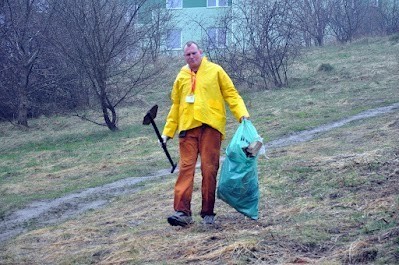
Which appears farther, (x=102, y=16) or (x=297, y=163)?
(x=102, y=16)

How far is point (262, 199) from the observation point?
806 cm

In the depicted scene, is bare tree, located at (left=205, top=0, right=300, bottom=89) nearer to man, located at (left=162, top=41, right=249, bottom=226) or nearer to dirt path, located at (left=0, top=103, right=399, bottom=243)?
dirt path, located at (left=0, top=103, right=399, bottom=243)

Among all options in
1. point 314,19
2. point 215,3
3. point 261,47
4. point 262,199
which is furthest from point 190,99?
point 215,3

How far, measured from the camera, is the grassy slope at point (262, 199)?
5.77 meters

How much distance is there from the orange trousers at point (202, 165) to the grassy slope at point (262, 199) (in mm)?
254

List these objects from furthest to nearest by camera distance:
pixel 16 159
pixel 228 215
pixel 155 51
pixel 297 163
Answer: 1. pixel 155 51
2. pixel 16 159
3. pixel 297 163
4. pixel 228 215

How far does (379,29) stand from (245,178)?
96.8 feet

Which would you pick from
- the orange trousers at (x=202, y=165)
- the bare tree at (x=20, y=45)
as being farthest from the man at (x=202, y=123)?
the bare tree at (x=20, y=45)

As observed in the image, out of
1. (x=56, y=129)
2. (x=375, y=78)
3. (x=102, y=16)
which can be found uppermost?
(x=102, y=16)

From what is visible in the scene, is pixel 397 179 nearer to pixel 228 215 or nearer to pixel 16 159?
pixel 228 215

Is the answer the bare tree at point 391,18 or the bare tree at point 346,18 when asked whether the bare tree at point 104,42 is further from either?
the bare tree at point 391,18

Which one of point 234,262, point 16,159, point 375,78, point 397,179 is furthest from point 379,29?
point 234,262

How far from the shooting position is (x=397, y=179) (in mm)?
7648

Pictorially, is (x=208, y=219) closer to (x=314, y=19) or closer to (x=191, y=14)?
(x=314, y=19)
